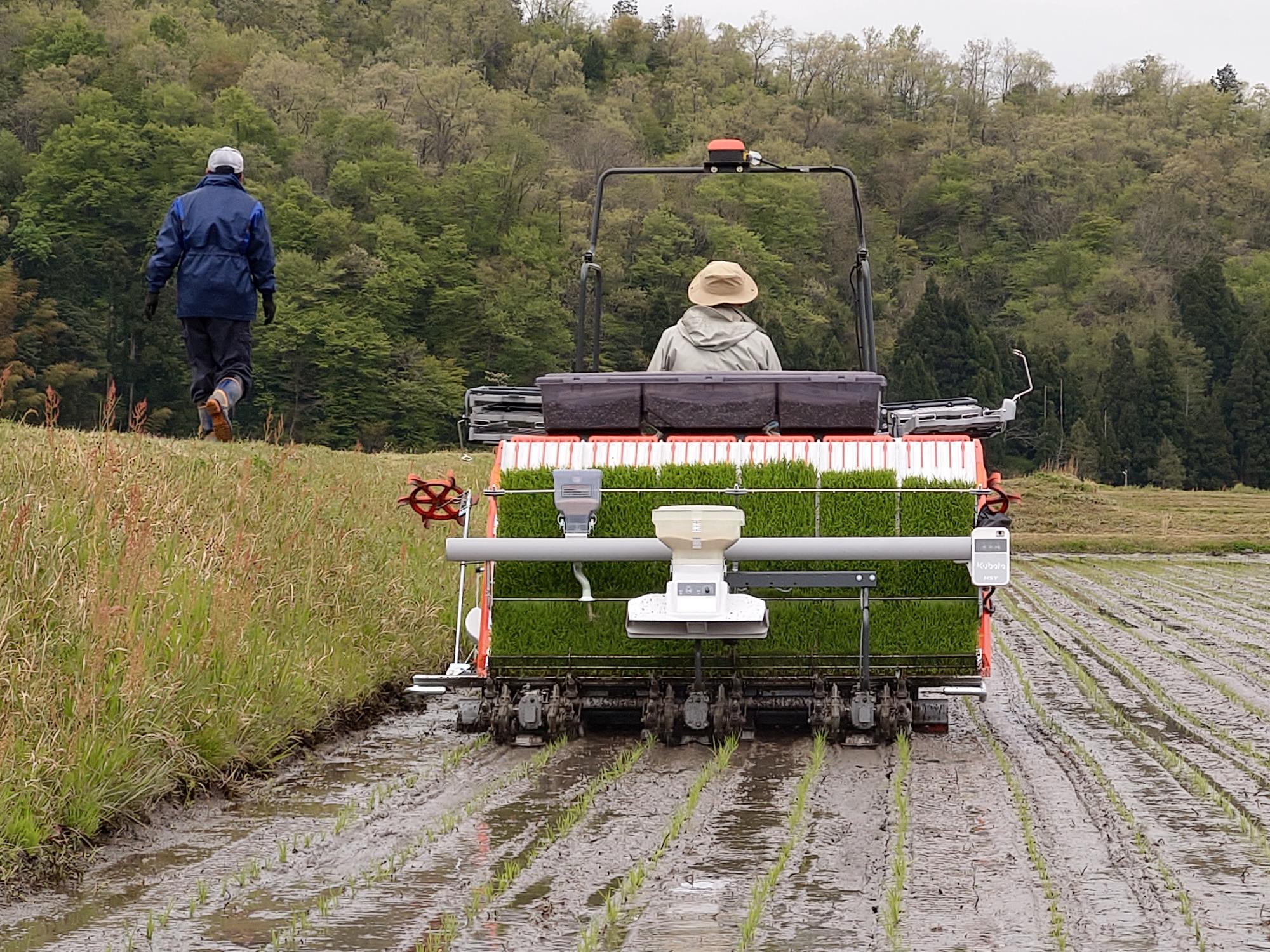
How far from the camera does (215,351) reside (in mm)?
12141

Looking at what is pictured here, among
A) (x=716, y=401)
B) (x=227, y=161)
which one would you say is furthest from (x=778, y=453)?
(x=227, y=161)

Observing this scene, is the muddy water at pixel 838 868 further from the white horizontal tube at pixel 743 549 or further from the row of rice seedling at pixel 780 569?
the white horizontal tube at pixel 743 549

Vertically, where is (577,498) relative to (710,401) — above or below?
below

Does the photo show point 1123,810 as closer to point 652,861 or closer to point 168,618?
point 652,861

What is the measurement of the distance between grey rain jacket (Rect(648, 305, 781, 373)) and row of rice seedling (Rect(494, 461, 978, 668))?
4.80 feet

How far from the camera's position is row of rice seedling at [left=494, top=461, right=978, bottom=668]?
8.30 meters

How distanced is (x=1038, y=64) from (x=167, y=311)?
10186cm

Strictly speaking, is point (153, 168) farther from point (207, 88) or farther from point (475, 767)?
point (475, 767)

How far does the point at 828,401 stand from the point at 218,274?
4755 millimetres

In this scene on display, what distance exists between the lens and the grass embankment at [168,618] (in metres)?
6.27

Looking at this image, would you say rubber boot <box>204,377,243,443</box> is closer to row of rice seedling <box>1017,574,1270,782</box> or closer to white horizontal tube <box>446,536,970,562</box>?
white horizontal tube <box>446,536,970,562</box>

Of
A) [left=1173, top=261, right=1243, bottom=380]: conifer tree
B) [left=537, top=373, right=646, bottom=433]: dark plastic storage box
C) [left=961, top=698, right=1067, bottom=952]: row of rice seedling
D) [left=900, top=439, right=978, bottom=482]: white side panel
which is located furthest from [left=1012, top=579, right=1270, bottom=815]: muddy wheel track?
[left=1173, top=261, right=1243, bottom=380]: conifer tree

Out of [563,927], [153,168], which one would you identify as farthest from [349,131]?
[563,927]

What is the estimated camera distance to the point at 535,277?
294ft
